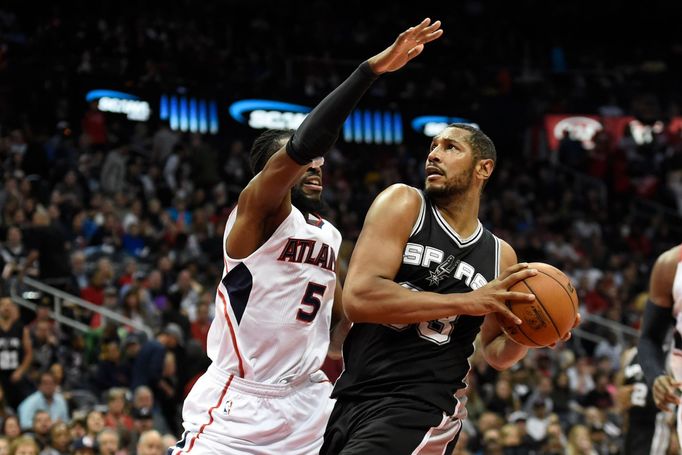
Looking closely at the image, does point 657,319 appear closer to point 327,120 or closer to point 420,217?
point 420,217

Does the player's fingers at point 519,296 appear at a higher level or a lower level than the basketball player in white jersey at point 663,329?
higher

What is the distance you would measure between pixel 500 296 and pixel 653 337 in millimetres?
2344

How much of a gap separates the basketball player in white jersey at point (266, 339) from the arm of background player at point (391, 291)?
400 millimetres

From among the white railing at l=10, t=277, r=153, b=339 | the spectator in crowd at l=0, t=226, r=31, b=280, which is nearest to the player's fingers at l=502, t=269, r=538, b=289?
the white railing at l=10, t=277, r=153, b=339

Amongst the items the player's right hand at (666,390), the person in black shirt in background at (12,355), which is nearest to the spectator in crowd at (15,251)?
the person in black shirt in background at (12,355)

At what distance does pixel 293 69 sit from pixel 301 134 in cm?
1791

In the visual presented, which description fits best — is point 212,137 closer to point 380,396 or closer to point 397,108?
point 397,108

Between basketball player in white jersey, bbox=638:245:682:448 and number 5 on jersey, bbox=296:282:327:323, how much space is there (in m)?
2.16

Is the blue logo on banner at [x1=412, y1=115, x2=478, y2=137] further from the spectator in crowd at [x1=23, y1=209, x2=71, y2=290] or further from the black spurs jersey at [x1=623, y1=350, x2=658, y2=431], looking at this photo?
the black spurs jersey at [x1=623, y1=350, x2=658, y2=431]

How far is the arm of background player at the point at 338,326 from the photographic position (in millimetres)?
4816

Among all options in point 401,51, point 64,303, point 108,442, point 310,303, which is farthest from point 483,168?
point 64,303

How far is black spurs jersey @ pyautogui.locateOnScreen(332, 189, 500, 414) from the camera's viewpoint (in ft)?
13.7

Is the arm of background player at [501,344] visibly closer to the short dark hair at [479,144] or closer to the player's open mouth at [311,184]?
the short dark hair at [479,144]

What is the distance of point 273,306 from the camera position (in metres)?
4.45
